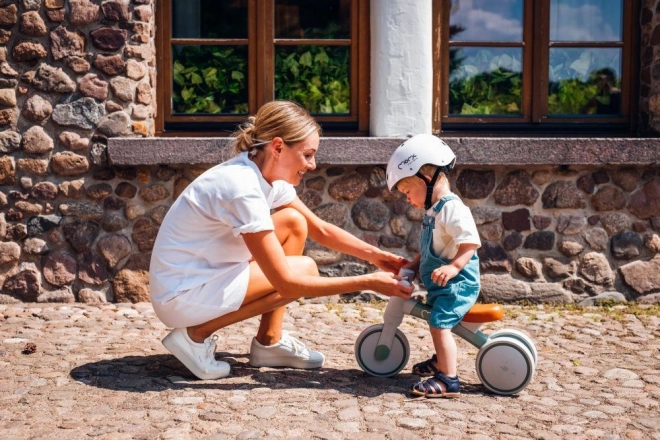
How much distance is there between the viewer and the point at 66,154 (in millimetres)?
5305

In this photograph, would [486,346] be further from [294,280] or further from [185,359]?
[185,359]

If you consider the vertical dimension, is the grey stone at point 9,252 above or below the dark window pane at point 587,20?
below

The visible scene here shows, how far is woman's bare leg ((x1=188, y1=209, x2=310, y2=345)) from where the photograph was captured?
11.7 ft

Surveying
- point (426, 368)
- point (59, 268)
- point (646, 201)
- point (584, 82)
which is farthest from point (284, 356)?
point (584, 82)

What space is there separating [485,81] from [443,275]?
A: 2.88 meters

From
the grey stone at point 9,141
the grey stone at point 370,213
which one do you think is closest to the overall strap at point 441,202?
the grey stone at point 370,213

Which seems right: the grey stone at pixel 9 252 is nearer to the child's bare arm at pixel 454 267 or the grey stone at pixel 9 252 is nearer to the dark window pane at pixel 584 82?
the child's bare arm at pixel 454 267

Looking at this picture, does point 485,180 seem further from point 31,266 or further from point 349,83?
point 31,266

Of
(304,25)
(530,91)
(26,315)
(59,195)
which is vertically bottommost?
(26,315)

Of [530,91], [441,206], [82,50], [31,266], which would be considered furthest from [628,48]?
[31,266]

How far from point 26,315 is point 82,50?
1.58 metres

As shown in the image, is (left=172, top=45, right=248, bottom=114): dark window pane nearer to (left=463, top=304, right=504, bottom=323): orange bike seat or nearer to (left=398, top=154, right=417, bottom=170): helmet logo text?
(left=398, top=154, right=417, bottom=170): helmet logo text

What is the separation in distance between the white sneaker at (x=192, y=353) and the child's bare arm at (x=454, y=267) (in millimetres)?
985

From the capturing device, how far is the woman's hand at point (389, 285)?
3.29 metres
